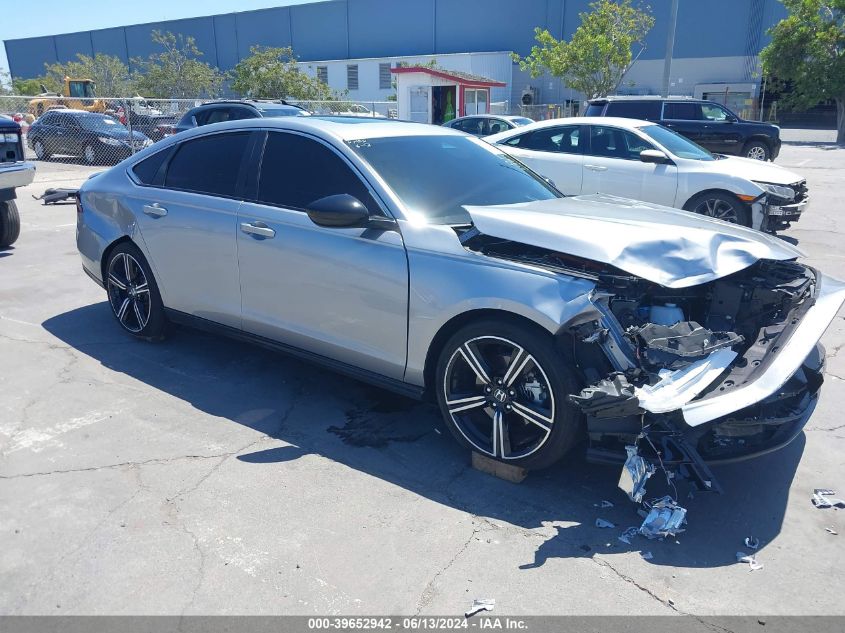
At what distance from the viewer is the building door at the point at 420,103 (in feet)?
84.1

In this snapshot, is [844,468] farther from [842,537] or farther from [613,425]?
[613,425]

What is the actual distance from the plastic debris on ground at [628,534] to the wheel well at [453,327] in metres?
0.99

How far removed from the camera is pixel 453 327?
12.2ft

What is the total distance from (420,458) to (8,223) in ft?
24.2

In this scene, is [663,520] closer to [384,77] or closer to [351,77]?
[384,77]

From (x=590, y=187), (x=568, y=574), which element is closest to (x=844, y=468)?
(x=568, y=574)

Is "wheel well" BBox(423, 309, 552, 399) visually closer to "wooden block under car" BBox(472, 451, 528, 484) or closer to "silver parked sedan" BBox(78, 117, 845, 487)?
"silver parked sedan" BBox(78, 117, 845, 487)

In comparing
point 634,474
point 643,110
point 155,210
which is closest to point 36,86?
point 643,110

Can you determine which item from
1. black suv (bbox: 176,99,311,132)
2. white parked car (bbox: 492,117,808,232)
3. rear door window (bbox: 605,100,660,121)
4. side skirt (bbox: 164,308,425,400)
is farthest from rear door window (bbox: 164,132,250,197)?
rear door window (bbox: 605,100,660,121)

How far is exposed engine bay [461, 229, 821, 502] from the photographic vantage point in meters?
3.12

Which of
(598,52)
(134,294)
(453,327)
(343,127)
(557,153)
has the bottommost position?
(134,294)

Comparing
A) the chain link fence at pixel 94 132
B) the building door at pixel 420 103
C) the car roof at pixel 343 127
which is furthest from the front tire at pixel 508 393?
the building door at pixel 420 103

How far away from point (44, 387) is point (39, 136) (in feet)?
62.0

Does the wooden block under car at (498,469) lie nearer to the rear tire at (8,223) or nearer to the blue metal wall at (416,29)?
the rear tire at (8,223)
